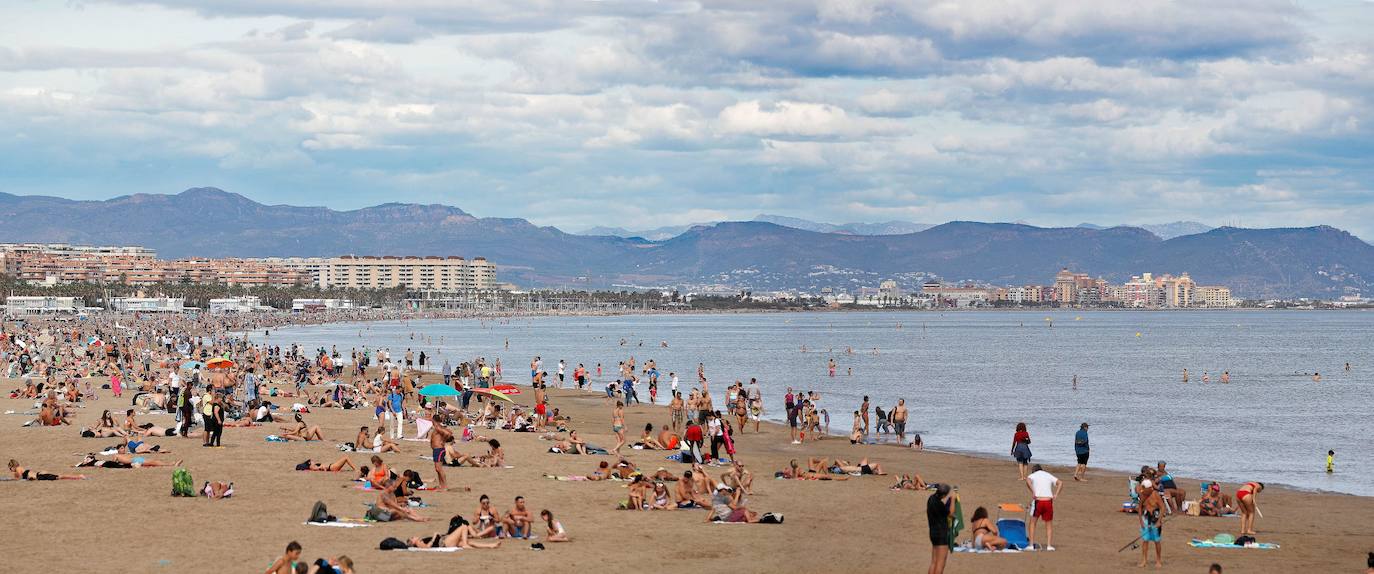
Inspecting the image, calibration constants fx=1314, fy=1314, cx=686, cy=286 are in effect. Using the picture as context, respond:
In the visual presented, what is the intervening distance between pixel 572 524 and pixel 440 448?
4.27 meters

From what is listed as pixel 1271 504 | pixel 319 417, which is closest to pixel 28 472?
pixel 319 417

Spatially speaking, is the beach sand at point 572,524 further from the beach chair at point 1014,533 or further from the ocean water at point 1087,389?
the ocean water at point 1087,389

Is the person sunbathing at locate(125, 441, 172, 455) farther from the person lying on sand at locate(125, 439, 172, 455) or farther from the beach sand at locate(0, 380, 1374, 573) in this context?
the beach sand at locate(0, 380, 1374, 573)

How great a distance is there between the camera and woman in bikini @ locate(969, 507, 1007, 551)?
1570cm

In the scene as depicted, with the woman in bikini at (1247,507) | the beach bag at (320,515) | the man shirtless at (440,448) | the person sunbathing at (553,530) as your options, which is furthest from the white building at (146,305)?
the woman in bikini at (1247,507)

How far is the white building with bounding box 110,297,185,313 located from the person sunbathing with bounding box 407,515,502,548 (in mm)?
167160

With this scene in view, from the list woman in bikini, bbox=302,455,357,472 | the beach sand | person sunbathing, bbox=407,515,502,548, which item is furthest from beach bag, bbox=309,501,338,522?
woman in bikini, bbox=302,455,357,472

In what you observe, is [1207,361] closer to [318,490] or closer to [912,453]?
[912,453]

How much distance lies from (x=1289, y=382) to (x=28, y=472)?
5653 cm

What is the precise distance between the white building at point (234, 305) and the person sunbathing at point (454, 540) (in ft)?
553

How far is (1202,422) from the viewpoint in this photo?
39062mm

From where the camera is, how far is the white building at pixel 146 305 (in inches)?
6747

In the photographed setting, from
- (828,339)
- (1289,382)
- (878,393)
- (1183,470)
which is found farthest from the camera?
(828,339)

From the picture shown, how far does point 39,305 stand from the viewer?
515 ft
